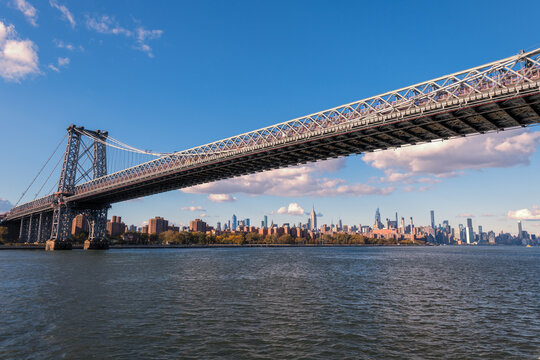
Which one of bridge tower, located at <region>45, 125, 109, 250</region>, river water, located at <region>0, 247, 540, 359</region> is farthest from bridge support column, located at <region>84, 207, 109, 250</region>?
river water, located at <region>0, 247, 540, 359</region>

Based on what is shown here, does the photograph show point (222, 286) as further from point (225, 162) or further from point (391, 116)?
point (225, 162)

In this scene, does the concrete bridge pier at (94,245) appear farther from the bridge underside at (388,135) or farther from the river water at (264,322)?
the river water at (264,322)

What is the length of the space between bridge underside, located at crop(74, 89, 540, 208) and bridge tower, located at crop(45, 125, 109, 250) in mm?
23560

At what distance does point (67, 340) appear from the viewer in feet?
44.1

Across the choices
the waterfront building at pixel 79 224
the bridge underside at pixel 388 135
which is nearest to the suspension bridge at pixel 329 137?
the bridge underside at pixel 388 135

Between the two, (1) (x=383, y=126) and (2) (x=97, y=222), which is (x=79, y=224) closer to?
(2) (x=97, y=222)

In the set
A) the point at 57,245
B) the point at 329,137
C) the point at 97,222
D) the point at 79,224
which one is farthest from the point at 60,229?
the point at 79,224

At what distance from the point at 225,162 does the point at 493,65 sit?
44588mm

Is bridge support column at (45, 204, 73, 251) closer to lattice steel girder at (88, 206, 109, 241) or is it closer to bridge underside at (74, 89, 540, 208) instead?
lattice steel girder at (88, 206, 109, 241)

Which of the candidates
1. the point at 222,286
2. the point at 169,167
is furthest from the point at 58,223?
the point at 222,286

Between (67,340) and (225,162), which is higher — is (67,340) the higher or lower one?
the lower one

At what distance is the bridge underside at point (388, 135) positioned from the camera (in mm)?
37656

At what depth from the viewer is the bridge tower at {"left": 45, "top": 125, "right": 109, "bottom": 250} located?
298 ft

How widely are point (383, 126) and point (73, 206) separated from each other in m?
84.6
